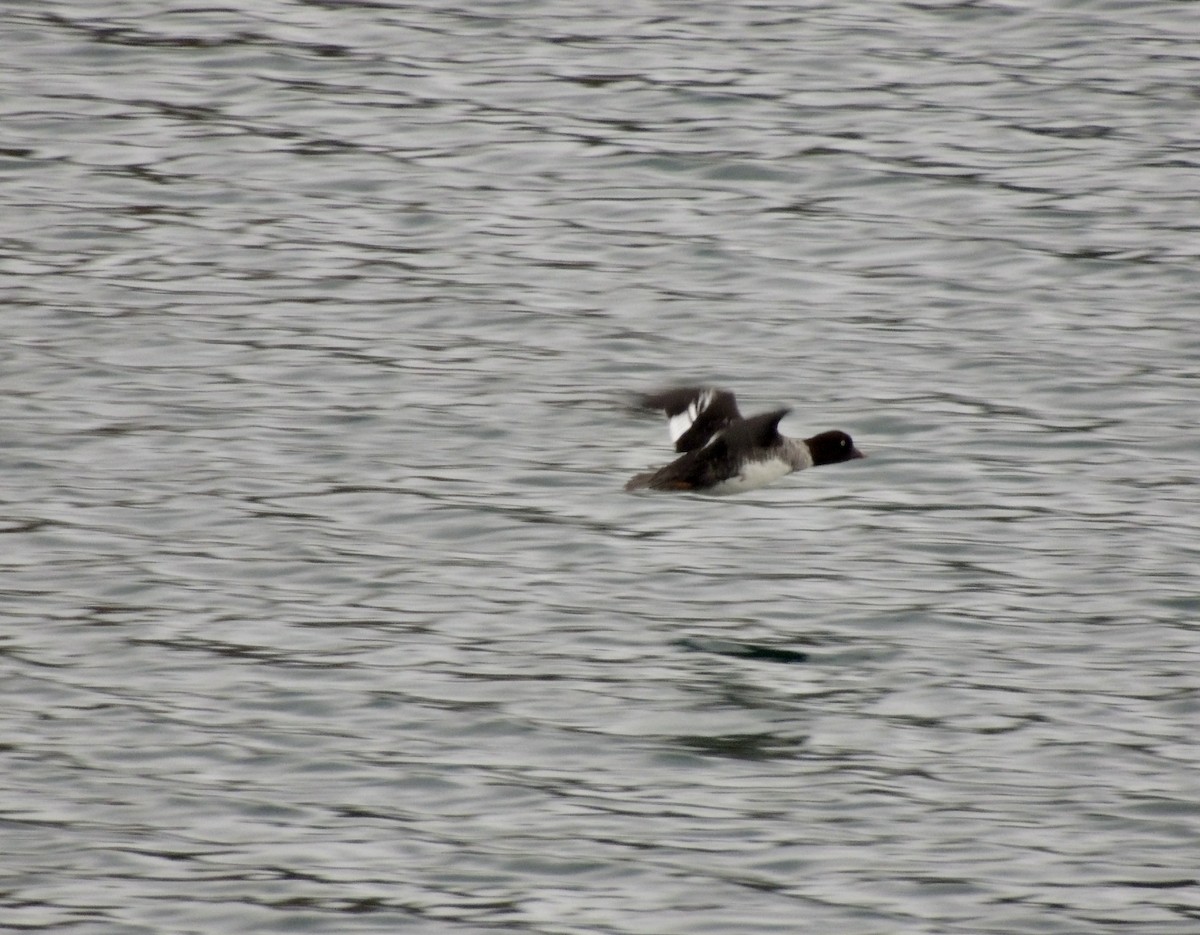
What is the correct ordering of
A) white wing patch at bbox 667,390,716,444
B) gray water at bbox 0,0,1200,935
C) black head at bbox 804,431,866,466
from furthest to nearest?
black head at bbox 804,431,866,466
white wing patch at bbox 667,390,716,444
gray water at bbox 0,0,1200,935

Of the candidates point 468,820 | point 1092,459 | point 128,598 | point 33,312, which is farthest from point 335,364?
point 468,820

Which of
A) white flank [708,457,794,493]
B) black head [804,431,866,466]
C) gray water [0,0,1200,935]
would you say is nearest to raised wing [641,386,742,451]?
white flank [708,457,794,493]

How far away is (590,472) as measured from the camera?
45.8 ft

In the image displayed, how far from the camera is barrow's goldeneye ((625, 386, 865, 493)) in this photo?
12281 mm

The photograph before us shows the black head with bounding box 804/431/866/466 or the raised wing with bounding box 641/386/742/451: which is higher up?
the raised wing with bounding box 641/386/742/451

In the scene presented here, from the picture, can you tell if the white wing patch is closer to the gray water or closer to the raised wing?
the raised wing

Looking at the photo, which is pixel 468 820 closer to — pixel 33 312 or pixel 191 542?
pixel 191 542

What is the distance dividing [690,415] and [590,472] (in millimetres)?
1266

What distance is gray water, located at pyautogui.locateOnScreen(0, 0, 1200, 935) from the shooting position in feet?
31.2

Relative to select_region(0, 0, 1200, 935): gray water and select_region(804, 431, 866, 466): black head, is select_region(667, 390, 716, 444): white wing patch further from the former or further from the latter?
select_region(804, 431, 866, 466): black head

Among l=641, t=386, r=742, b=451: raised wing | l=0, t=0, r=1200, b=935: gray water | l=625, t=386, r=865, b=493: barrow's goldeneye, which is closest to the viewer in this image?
l=0, t=0, r=1200, b=935: gray water

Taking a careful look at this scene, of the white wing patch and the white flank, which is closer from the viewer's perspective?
the white flank

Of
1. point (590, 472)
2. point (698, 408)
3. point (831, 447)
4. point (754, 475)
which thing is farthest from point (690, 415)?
point (590, 472)

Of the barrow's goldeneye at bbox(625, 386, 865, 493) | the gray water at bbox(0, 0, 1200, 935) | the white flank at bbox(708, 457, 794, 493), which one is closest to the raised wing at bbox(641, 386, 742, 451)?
the barrow's goldeneye at bbox(625, 386, 865, 493)
